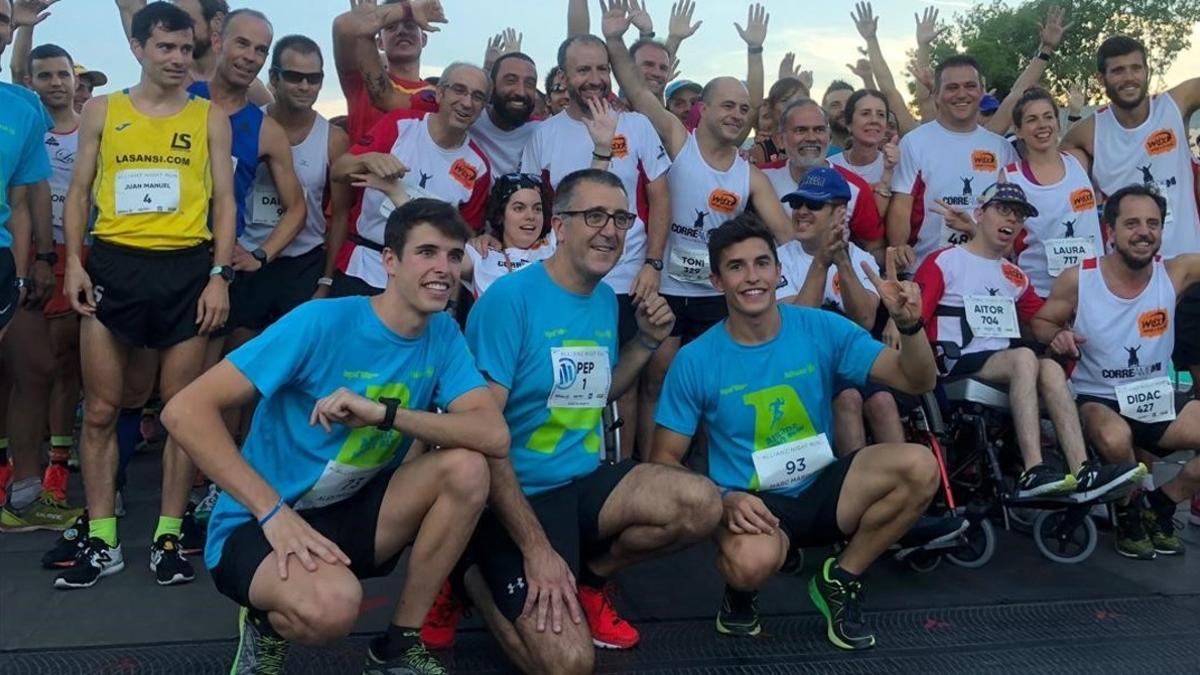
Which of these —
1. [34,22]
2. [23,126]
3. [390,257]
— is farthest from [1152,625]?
[34,22]

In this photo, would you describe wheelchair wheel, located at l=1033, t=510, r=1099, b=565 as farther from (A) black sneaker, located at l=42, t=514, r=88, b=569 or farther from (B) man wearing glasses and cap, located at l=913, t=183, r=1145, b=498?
(A) black sneaker, located at l=42, t=514, r=88, b=569

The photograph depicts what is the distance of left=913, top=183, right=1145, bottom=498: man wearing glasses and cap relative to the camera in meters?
4.03

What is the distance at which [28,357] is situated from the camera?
15.2ft

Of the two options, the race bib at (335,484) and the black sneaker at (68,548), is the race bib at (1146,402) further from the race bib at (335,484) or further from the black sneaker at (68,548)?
the black sneaker at (68,548)

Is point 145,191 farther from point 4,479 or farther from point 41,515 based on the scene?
point 4,479

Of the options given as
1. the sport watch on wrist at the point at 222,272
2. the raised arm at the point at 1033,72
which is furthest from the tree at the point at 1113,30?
the sport watch on wrist at the point at 222,272

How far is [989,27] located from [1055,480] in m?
33.7

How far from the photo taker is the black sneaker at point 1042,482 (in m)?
3.90

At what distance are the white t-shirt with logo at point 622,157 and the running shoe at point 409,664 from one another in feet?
6.87

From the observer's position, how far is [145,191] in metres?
3.77

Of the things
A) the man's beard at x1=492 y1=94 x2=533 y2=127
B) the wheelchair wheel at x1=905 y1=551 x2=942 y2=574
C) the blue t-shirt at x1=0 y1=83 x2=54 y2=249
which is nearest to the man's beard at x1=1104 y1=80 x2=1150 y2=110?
the wheelchair wheel at x1=905 y1=551 x2=942 y2=574

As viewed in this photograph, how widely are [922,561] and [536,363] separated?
6.13 ft

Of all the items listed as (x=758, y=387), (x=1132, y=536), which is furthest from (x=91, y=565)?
(x=1132, y=536)

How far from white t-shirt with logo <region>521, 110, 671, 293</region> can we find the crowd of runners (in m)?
0.02
